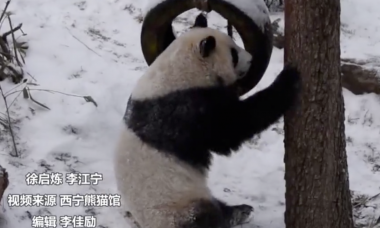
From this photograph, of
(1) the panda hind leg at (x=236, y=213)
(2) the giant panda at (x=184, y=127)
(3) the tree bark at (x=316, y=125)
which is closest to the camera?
(3) the tree bark at (x=316, y=125)

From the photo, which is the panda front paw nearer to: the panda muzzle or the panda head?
the panda muzzle

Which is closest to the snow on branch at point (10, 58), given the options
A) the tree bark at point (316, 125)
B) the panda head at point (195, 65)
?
the panda head at point (195, 65)

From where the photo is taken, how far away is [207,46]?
140 inches

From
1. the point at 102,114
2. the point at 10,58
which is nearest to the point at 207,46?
the point at 102,114

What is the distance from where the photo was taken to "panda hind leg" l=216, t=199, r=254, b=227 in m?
4.11

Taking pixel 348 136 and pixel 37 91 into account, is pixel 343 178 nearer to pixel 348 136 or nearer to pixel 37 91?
pixel 348 136

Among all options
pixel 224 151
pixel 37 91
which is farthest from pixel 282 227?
pixel 37 91

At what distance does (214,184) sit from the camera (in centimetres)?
477

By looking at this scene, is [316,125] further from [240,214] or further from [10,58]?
[10,58]

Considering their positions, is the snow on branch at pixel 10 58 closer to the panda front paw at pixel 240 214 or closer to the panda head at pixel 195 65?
the panda head at pixel 195 65

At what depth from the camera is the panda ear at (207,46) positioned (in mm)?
3547

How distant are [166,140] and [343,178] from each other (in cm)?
107

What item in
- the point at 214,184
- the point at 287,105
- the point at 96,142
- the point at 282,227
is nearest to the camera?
the point at 287,105

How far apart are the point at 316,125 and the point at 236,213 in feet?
3.29
